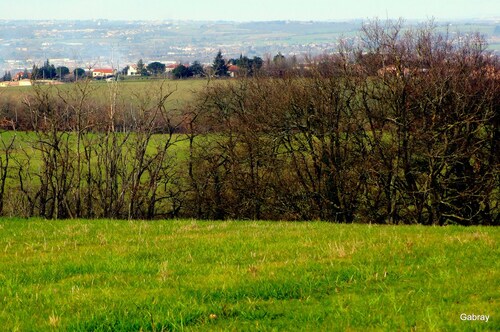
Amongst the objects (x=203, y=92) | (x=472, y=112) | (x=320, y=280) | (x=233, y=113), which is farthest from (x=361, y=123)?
(x=320, y=280)

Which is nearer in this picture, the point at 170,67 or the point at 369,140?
the point at 369,140

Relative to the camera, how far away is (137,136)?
3444cm

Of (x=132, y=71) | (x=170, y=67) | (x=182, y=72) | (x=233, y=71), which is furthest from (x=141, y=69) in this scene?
(x=233, y=71)

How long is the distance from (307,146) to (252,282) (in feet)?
93.4

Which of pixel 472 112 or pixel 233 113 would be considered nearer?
pixel 472 112

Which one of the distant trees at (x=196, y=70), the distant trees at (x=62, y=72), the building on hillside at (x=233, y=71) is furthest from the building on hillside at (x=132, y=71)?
the distant trees at (x=62, y=72)

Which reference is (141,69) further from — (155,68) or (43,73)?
(43,73)

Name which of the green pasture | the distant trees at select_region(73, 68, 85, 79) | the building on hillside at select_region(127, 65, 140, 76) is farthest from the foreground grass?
the building on hillside at select_region(127, 65, 140, 76)

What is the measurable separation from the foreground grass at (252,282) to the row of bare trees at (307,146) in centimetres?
1794

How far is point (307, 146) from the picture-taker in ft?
120

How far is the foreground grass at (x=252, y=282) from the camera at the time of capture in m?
6.88

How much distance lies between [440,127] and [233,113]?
1438cm

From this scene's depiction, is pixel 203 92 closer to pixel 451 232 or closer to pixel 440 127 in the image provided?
pixel 440 127

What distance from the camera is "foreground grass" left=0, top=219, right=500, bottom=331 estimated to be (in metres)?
6.88
